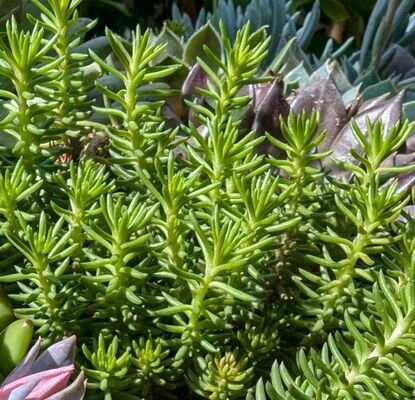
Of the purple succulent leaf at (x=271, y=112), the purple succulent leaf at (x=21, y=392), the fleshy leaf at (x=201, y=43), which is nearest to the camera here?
the purple succulent leaf at (x=21, y=392)

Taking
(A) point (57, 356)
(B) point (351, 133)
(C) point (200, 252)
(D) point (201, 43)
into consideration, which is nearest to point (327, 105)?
(B) point (351, 133)

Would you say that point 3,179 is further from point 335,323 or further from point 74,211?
point 335,323

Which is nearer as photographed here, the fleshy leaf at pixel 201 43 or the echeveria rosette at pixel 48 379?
the echeveria rosette at pixel 48 379

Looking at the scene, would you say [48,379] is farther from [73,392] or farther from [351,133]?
[351,133]

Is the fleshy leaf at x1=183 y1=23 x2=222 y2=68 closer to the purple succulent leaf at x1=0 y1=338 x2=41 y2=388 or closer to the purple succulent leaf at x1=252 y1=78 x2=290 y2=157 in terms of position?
the purple succulent leaf at x1=252 y1=78 x2=290 y2=157

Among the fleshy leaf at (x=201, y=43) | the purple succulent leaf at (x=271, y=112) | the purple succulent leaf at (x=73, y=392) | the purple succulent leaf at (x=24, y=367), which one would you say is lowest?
the purple succulent leaf at (x=24, y=367)

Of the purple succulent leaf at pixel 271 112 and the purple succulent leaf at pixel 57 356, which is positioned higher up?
the purple succulent leaf at pixel 271 112

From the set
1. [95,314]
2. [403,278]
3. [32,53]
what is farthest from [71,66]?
[403,278]

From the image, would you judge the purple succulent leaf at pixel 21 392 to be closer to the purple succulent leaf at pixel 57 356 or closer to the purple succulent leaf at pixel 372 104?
the purple succulent leaf at pixel 57 356

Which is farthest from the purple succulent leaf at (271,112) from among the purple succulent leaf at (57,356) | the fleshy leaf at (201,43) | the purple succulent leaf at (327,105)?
the purple succulent leaf at (57,356)
